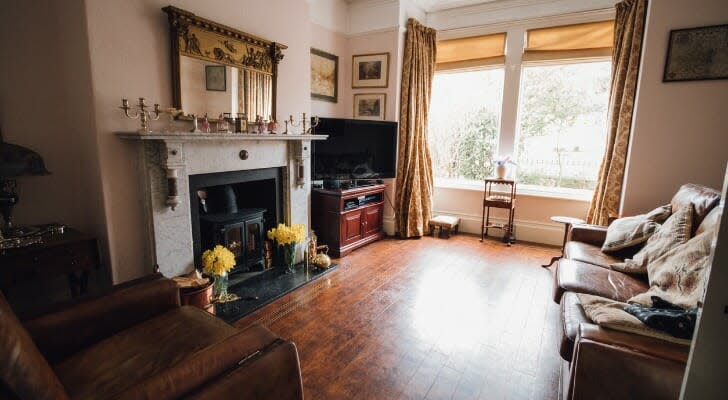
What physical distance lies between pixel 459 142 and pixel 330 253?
8.21ft

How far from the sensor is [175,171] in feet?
7.98

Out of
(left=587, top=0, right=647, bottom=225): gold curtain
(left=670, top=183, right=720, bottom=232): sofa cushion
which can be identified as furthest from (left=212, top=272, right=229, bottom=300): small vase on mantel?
(left=587, top=0, right=647, bottom=225): gold curtain

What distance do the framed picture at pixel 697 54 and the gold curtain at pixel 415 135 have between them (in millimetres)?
2462

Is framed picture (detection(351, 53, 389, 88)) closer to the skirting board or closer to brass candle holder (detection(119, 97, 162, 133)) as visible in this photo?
the skirting board

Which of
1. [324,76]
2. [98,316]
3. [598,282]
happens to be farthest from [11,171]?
[598,282]

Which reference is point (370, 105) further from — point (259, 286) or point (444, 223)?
point (259, 286)

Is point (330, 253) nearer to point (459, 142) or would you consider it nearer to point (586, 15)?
point (459, 142)

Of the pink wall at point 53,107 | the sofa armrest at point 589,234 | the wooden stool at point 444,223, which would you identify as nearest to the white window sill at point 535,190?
the wooden stool at point 444,223

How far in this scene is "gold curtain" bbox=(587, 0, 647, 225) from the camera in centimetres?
345

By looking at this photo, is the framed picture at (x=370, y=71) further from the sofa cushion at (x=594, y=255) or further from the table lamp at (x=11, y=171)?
the table lamp at (x=11, y=171)

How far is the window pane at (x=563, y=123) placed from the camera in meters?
4.13

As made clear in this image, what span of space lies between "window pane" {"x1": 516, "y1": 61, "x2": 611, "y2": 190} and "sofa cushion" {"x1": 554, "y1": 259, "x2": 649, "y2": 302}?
7.59 feet

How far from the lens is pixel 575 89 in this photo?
13.8 ft

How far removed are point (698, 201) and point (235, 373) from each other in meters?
3.02
